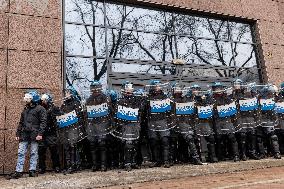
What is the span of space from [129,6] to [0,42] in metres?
4.25

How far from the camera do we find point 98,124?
7.57m

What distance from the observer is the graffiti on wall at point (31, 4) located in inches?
367

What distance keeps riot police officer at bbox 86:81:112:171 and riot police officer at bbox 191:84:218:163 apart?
213 centimetres

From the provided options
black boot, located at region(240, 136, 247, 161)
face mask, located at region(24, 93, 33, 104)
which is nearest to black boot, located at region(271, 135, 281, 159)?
black boot, located at region(240, 136, 247, 161)

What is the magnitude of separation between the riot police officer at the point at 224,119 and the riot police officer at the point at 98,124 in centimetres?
267

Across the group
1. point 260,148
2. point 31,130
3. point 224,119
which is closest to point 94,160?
point 31,130

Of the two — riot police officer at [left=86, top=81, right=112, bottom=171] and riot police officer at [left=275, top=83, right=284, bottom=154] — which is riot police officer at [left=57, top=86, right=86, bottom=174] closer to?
riot police officer at [left=86, top=81, right=112, bottom=171]

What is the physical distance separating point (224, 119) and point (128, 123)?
245cm

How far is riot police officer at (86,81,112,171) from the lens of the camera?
7504 millimetres

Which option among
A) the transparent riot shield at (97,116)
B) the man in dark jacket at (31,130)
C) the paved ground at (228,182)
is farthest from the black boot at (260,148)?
the man in dark jacket at (31,130)

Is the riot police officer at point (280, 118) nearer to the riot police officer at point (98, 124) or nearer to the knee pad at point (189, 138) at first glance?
the knee pad at point (189, 138)

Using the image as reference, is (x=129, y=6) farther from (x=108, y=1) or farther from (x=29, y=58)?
(x=29, y=58)

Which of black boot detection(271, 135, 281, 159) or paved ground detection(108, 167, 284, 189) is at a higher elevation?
black boot detection(271, 135, 281, 159)

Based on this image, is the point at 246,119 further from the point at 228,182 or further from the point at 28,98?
the point at 28,98
